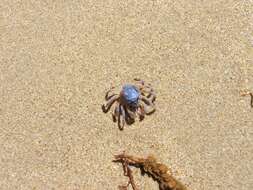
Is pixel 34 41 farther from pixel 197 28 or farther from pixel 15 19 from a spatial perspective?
pixel 197 28

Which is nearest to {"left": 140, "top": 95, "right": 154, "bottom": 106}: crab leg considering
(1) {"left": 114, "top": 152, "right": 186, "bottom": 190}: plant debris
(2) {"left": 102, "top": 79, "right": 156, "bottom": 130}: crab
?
(2) {"left": 102, "top": 79, "right": 156, "bottom": 130}: crab

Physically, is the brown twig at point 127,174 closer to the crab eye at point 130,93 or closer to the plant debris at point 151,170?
the plant debris at point 151,170

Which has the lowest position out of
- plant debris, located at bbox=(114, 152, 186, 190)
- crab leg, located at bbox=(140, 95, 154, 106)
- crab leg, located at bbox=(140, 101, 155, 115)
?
plant debris, located at bbox=(114, 152, 186, 190)

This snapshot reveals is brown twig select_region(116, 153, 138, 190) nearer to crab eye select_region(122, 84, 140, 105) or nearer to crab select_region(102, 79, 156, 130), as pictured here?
crab select_region(102, 79, 156, 130)

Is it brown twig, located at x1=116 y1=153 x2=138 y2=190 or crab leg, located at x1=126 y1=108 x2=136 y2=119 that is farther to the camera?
crab leg, located at x1=126 y1=108 x2=136 y2=119

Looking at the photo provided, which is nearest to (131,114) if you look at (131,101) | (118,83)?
(131,101)

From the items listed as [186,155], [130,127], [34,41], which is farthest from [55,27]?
[186,155]

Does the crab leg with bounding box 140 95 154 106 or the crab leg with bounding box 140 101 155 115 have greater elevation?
the crab leg with bounding box 140 95 154 106
